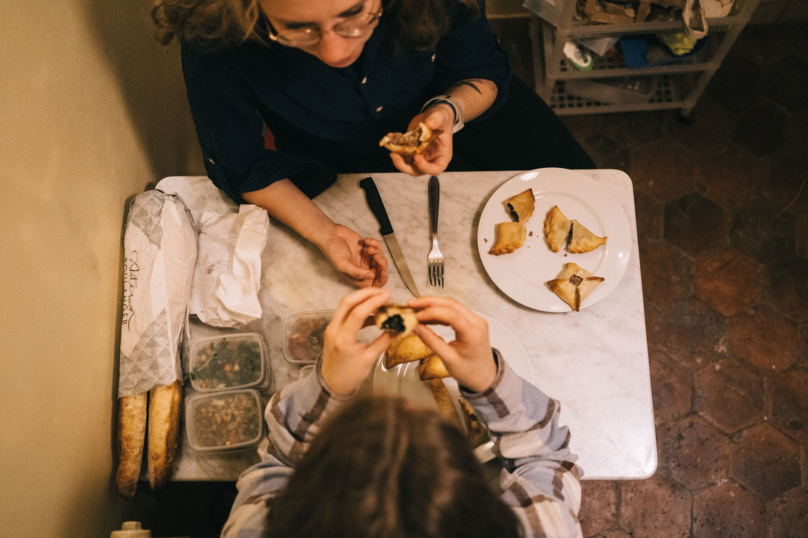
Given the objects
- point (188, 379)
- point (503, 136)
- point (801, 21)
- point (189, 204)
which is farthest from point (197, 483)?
point (801, 21)

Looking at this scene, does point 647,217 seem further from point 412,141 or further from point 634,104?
point 412,141

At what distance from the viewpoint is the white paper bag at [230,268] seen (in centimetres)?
123

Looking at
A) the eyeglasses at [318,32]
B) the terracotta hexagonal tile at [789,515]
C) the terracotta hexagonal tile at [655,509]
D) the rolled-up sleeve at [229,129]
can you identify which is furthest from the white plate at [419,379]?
the terracotta hexagonal tile at [789,515]

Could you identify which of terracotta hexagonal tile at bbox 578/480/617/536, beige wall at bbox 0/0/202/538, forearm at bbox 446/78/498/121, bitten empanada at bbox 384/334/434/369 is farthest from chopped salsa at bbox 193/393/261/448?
terracotta hexagonal tile at bbox 578/480/617/536

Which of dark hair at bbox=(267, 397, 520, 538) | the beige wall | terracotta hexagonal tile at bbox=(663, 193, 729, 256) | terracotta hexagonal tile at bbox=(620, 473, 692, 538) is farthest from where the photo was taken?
terracotta hexagonal tile at bbox=(663, 193, 729, 256)

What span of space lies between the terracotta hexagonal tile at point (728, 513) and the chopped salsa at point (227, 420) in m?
1.99

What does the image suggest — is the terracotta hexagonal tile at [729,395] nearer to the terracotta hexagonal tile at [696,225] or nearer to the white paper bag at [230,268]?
the terracotta hexagonal tile at [696,225]

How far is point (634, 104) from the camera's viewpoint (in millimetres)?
2486

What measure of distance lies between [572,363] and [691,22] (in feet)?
5.00

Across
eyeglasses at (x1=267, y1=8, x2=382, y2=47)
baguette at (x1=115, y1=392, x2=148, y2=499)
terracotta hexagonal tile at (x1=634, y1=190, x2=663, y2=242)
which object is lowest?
terracotta hexagonal tile at (x1=634, y1=190, x2=663, y2=242)

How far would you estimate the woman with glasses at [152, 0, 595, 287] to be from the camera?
3.21ft

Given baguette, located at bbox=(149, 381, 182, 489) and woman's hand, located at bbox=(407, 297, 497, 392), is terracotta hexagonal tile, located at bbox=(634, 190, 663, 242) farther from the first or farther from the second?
baguette, located at bbox=(149, 381, 182, 489)

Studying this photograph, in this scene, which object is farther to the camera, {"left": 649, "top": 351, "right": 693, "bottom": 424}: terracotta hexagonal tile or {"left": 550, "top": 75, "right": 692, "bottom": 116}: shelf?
{"left": 550, "top": 75, "right": 692, "bottom": 116}: shelf

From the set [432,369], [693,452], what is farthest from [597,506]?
[432,369]
